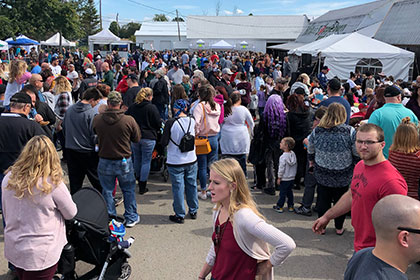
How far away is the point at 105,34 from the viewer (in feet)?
89.7

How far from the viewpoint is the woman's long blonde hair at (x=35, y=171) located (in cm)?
→ 273

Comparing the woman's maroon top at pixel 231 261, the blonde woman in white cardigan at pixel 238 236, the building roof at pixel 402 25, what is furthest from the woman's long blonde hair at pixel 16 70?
the building roof at pixel 402 25

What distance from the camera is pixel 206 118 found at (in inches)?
225

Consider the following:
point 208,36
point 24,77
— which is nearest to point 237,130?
point 24,77

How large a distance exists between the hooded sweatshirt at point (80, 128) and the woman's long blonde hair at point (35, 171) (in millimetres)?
2312

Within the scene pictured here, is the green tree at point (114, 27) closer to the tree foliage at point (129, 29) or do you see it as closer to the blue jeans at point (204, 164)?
the tree foliage at point (129, 29)

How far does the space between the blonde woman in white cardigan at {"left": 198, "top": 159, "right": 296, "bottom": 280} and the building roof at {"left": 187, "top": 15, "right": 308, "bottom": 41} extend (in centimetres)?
5055

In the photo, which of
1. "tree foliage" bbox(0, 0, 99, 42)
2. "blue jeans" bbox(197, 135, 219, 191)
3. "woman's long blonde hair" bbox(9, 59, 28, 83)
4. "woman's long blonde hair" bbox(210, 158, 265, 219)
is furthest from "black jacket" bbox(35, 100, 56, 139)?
"tree foliage" bbox(0, 0, 99, 42)

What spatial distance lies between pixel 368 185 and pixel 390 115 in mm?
2217

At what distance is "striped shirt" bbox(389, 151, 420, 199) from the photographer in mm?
3977

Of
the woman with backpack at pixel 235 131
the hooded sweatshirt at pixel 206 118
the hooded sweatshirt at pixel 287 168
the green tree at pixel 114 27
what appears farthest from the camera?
the green tree at pixel 114 27

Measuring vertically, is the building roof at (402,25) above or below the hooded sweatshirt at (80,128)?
above

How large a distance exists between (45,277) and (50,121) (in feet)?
11.0

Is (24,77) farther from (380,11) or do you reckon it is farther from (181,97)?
(380,11)
